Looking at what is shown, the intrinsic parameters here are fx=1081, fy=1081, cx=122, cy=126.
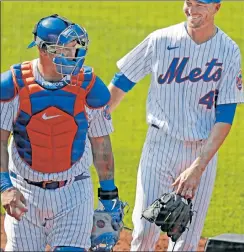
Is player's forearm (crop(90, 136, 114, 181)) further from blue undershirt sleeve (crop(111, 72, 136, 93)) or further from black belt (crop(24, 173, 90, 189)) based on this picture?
blue undershirt sleeve (crop(111, 72, 136, 93))

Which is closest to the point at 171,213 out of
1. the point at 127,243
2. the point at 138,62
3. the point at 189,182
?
the point at 189,182

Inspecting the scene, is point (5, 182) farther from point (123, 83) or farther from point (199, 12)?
point (199, 12)

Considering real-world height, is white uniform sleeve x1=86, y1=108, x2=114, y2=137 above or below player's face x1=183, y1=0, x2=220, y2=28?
below

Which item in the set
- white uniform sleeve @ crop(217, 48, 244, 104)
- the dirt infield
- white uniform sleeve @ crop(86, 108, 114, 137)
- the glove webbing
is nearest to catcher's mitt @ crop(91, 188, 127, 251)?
the glove webbing

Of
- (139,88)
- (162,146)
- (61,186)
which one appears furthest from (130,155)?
(61,186)

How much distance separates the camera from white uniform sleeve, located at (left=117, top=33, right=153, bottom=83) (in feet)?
19.8

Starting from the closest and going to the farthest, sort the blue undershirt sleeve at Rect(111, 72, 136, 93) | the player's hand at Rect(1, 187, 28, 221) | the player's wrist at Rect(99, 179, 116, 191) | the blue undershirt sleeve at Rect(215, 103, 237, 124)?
the player's hand at Rect(1, 187, 28, 221), the player's wrist at Rect(99, 179, 116, 191), the blue undershirt sleeve at Rect(215, 103, 237, 124), the blue undershirt sleeve at Rect(111, 72, 136, 93)

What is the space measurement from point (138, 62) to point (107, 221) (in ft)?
3.47

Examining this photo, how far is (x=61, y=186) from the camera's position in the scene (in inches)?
208

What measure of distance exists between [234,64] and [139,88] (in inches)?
227

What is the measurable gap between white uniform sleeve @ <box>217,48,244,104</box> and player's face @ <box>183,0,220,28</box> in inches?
9.6

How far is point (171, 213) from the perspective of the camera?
5.82 meters

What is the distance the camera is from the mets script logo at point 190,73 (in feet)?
19.2

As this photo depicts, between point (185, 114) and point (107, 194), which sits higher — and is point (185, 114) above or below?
above
